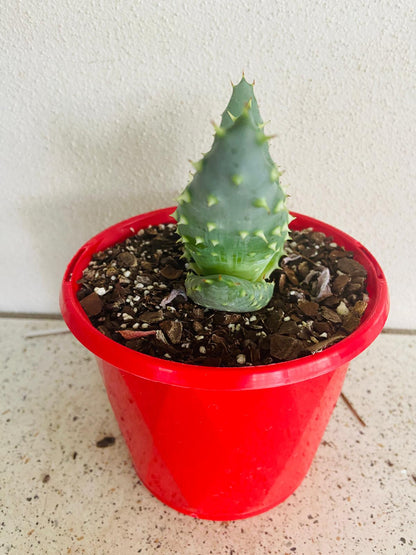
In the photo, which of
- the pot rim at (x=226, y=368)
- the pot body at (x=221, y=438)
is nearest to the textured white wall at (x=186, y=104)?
the pot rim at (x=226, y=368)

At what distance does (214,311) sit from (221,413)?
0.14 m

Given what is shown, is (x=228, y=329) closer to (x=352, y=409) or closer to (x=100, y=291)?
(x=100, y=291)

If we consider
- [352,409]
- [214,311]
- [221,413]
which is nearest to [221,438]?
[221,413]

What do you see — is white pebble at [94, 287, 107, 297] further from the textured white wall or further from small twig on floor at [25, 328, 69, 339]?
small twig on floor at [25, 328, 69, 339]

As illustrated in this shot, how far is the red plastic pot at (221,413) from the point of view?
1.67 ft

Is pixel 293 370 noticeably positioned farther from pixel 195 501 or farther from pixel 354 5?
pixel 354 5

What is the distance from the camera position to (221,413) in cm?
56

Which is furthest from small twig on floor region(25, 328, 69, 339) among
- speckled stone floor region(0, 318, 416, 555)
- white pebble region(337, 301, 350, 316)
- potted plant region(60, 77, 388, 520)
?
white pebble region(337, 301, 350, 316)

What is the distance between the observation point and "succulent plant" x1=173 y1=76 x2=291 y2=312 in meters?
0.49

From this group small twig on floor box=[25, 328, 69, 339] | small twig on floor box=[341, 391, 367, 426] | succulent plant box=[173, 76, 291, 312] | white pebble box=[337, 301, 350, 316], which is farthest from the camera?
small twig on floor box=[25, 328, 69, 339]

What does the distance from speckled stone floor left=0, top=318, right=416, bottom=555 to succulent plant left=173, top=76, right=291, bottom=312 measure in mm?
343

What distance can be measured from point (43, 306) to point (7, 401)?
0.87ft

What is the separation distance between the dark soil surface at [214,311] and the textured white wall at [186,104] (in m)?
0.17

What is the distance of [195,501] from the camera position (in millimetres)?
681
